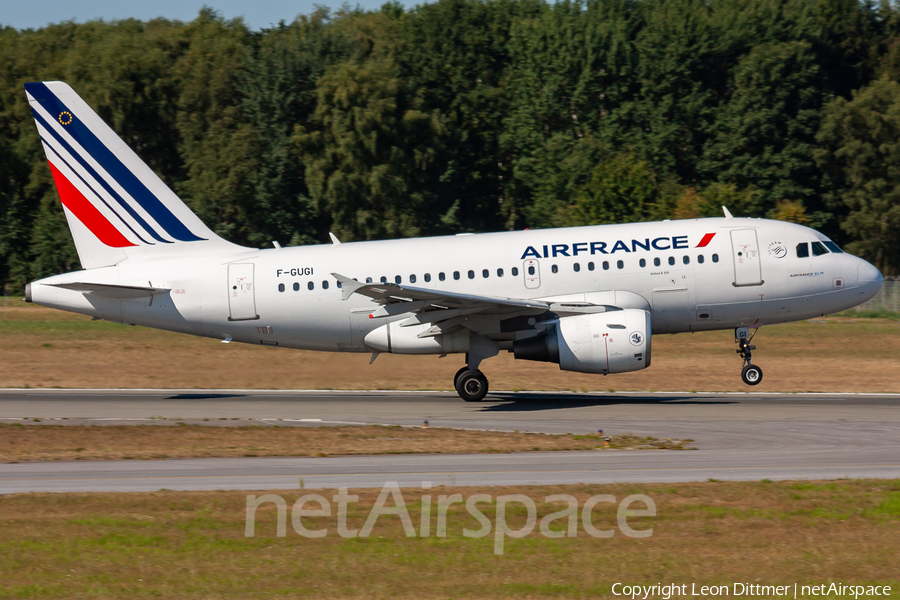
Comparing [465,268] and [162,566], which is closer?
[162,566]

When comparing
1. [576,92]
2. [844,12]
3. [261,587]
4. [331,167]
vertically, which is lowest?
[261,587]

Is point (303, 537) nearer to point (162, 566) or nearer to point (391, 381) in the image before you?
point (162, 566)

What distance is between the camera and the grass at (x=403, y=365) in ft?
98.5

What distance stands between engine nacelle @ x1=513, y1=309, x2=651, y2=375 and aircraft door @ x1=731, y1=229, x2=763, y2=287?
3.04 meters

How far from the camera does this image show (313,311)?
27406mm

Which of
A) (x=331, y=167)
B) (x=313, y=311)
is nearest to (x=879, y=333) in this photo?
(x=313, y=311)

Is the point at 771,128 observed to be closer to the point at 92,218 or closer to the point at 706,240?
the point at 706,240

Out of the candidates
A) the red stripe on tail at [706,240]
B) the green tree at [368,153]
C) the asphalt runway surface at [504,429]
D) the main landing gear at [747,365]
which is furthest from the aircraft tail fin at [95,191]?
the green tree at [368,153]

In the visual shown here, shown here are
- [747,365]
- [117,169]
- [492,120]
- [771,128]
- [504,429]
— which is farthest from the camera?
[492,120]

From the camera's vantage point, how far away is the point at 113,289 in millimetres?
27062

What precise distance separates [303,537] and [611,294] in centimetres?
1497

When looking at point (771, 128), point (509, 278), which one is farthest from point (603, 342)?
point (771, 128)

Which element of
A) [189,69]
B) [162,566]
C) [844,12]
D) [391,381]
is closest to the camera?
[162,566]

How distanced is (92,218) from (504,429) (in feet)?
44.9
